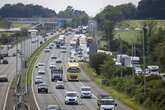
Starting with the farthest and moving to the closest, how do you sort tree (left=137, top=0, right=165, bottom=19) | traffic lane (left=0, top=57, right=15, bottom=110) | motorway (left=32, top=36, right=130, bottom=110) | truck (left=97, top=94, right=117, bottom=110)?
tree (left=137, top=0, right=165, bottom=19) < traffic lane (left=0, top=57, right=15, bottom=110) < motorway (left=32, top=36, right=130, bottom=110) < truck (left=97, top=94, right=117, bottom=110)

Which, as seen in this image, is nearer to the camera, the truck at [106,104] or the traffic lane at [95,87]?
the truck at [106,104]

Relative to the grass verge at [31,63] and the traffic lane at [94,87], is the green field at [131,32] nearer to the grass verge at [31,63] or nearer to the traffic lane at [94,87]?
the grass verge at [31,63]

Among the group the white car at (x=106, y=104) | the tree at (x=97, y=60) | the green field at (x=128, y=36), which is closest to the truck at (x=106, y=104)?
the white car at (x=106, y=104)

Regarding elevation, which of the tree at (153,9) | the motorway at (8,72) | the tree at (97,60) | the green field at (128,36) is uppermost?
the tree at (153,9)

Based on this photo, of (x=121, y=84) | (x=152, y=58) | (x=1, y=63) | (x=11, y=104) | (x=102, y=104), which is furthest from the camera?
(x=1, y=63)

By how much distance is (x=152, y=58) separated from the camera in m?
107

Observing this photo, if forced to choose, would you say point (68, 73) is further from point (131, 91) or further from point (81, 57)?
point (81, 57)

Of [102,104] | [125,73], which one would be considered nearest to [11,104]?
[102,104]

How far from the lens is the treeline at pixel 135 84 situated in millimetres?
55378

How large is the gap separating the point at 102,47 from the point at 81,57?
1983 cm

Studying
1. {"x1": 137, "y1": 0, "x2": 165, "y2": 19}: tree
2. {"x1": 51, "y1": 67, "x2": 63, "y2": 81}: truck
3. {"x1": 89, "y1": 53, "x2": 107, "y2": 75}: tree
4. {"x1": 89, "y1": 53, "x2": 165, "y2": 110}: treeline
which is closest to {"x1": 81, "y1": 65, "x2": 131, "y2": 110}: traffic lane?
{"x1": 89, "y1": 53, "x2": 165, "y2": 110}: treeline

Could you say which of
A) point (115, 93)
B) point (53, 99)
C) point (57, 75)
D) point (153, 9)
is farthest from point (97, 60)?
point (153, 9)

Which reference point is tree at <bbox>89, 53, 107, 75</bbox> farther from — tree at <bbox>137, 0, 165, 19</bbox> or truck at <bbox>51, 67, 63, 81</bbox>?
tree at <bbox>137, 0, 165, 19</bbox>

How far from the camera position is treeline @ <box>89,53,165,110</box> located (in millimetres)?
55378
